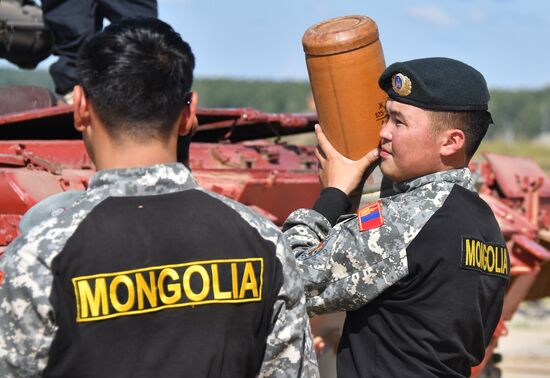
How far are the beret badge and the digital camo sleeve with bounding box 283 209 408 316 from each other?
0.41 m

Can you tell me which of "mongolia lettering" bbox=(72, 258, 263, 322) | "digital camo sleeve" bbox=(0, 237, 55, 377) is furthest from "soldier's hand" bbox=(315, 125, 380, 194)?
"digital camo sleeve" bbox=(0, 237, 55, 377)

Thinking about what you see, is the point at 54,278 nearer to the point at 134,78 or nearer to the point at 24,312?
the point at 24,312

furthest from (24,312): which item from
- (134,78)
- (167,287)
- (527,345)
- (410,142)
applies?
(527,345)

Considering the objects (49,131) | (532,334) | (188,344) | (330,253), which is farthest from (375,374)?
(532,334)

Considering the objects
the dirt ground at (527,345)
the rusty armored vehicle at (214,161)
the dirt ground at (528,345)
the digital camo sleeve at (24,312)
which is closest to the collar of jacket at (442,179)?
the digital camo sleeve at (24,312)

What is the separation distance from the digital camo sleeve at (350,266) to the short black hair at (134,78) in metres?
0.85

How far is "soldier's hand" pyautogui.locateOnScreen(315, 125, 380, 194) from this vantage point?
147 inches

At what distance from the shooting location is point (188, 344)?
2.54 metres

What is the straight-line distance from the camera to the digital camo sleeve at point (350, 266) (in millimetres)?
3242

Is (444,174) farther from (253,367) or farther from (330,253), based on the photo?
(253,367)

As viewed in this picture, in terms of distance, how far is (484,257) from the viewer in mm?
3365

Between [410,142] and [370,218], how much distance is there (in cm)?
28

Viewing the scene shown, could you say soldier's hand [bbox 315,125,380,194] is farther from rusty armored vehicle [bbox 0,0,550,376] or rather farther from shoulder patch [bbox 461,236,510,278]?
rusty armored vehicle [bbox 0,0,550,376]

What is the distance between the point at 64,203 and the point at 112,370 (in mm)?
607
